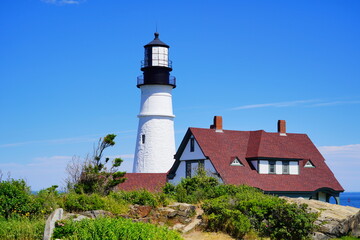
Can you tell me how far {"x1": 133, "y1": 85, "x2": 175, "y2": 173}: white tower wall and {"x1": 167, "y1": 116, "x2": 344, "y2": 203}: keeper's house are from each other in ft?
11.0

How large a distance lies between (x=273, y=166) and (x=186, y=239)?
Result: 19708 millimetres

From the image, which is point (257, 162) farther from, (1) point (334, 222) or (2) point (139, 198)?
(2) point (139, 198)

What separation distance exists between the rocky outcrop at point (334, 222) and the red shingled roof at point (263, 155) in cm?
1217

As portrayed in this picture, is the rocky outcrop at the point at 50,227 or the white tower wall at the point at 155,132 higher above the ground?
the white tower wall at the point at 155,132

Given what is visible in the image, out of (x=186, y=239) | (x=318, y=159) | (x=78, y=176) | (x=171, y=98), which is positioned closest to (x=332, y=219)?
(x=186, y=239)

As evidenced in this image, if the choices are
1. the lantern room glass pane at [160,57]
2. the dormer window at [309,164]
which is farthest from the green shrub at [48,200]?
the dormer window at [309,164]

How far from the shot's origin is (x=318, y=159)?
129 ft

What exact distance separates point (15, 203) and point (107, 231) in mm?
5348

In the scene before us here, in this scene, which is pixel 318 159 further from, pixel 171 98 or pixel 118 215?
pixel 118 215

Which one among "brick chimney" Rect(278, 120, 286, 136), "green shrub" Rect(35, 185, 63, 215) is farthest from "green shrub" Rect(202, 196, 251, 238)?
"brick chimney" Rect(278, 120, 286, 136)

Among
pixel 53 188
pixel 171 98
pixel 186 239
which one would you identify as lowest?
pixel 186 239

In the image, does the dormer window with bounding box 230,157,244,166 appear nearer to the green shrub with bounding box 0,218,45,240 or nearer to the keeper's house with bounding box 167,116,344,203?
the keeper's house with bounding box 167,116,344,203

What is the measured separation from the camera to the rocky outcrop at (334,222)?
61.6 ft

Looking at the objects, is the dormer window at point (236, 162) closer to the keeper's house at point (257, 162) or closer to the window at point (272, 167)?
the keeper's house at point (257, 162)
